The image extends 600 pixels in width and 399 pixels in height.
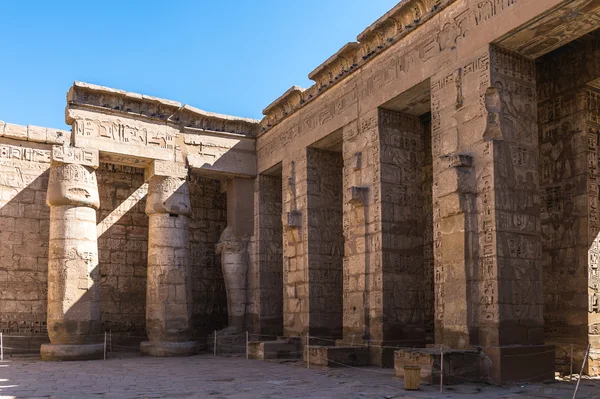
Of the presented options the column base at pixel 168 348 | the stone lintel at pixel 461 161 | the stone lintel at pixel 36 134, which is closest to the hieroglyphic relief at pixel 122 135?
the stone lintel at pixel 36 134

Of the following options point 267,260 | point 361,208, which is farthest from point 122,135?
point 361,208

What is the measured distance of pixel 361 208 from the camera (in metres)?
11.4

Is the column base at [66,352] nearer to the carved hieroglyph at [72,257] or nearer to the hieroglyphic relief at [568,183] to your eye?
the carved hieroglyph at [72,257]

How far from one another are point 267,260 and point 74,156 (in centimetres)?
483

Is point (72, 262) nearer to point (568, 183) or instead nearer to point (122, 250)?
point (122, 250)

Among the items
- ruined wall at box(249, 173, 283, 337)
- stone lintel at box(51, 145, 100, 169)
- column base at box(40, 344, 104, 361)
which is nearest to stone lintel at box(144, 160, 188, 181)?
stone lintel at box(51, 145, 100, 169)

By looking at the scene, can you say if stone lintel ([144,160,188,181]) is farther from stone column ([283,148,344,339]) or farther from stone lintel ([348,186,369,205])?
stone lintel ([348,186,369,205])

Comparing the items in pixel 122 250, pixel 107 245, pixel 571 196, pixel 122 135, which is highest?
pixel 122 135

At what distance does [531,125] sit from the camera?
30.0ft

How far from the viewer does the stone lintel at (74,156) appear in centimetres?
1305

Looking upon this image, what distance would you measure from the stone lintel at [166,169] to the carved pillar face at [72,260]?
1.44m

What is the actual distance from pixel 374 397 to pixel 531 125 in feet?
14.7

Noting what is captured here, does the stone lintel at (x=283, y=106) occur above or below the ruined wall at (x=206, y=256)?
above

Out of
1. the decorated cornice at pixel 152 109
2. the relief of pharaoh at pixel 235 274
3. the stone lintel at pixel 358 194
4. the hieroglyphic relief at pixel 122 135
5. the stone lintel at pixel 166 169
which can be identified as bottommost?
the relief of pharaoh at pixel 235 274
